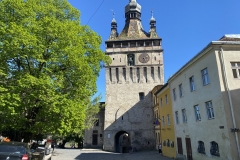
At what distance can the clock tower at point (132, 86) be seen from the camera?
107 ft

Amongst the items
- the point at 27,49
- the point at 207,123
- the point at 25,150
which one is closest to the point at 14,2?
the point at 27,49

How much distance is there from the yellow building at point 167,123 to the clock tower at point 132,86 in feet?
33.1

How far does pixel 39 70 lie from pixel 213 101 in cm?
1084

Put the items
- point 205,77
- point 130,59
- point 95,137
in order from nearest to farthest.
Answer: point 205,77
point 130,59
point 95,137

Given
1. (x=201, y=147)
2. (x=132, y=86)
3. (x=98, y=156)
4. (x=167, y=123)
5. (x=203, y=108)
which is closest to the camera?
(x=203, y=108)

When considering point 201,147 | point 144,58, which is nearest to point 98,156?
point 201,147

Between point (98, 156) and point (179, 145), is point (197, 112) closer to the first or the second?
point (179, 145)

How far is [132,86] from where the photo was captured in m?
34.9

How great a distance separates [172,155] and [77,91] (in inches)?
488

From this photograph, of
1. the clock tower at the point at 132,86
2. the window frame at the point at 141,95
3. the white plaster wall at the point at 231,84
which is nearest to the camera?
the white plaster wall at the point at 231,84

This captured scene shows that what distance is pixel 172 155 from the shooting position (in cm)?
1922

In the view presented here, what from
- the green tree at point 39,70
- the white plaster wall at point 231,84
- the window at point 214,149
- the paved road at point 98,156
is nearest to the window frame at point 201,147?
the window at point 214,149

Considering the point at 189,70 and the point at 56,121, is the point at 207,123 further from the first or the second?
the point at 56,121

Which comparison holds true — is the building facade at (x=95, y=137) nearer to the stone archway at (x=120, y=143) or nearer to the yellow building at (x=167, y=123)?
the stone archway at (x=120, y=143)
